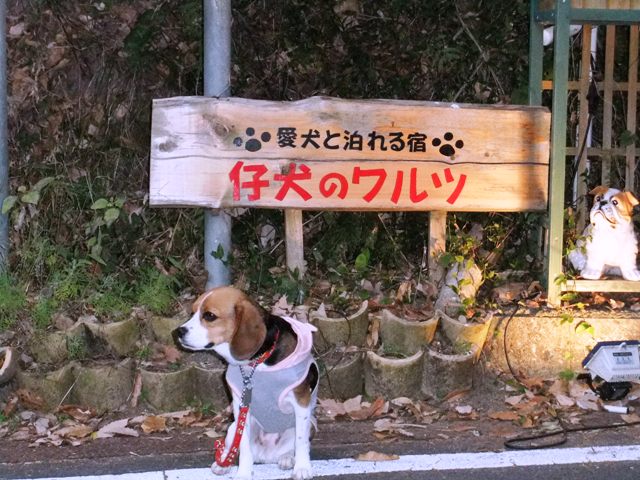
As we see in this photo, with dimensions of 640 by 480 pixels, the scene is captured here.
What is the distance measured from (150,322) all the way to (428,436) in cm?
193

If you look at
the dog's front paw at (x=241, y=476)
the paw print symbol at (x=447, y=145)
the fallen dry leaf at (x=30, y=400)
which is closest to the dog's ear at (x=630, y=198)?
the paw print symbol at (x=447, y=145)

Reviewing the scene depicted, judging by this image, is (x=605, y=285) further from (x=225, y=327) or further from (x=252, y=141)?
(x=225, y=327)

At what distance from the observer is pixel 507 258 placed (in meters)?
6.63

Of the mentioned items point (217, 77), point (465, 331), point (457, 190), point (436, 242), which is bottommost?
point (465, 331)

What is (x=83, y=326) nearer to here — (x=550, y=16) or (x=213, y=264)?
(x=213, y=264)

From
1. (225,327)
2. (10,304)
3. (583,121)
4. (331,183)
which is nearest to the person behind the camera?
(225,327)

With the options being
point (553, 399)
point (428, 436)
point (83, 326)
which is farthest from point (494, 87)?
point (83, 326)

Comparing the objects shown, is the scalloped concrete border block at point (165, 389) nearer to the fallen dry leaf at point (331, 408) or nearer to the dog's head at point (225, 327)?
the fallen dry leaf at point (331, 408)

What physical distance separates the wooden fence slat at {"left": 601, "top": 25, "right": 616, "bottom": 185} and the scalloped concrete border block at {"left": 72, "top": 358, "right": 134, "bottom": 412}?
4.14 metres

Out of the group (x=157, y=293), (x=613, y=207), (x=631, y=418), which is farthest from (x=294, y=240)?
(x=631, y=418)

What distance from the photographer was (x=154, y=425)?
4887mm

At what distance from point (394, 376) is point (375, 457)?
85 cm

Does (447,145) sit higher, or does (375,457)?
(447,145)

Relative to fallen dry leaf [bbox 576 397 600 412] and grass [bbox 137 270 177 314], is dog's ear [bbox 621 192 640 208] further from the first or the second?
grass [bbox 137 270 177 314]
